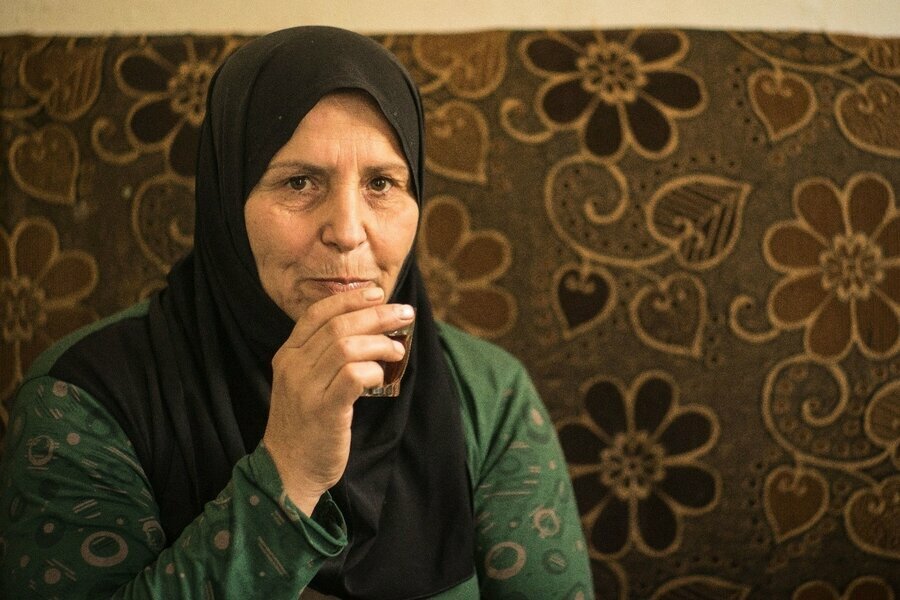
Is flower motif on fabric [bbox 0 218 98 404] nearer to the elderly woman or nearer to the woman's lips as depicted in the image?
the elderly woman

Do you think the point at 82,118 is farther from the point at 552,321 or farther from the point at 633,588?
the point at 633,588

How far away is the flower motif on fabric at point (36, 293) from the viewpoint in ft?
4.93

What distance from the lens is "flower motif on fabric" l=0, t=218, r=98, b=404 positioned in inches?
59.2

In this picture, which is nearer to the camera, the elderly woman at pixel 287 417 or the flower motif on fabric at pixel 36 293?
the elderly woman at pixel 287 417

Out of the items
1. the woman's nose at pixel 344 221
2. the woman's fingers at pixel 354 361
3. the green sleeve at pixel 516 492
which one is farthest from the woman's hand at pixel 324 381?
the green sleeve at pixel 516 492

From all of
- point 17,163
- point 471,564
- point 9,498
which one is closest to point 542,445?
point 471,564

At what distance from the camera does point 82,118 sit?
153cm

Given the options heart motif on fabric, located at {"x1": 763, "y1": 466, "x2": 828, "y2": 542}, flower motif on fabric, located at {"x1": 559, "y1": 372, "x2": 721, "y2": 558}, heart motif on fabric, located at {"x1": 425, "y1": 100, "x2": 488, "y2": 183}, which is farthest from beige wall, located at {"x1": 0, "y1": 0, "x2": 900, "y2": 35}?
heart motif on fabric, located at {"x1": 763, "y1": 466, "x2": 828, "y2": 542}

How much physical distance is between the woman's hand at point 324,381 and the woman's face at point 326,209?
0.37ft

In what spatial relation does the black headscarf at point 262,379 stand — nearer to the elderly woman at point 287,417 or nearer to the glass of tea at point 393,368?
→ the elderly woman at point 287,417

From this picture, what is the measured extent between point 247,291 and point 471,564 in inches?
17.5

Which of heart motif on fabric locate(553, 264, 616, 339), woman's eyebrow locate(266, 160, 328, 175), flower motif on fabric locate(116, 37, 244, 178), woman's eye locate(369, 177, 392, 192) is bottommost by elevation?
heart motif on fabric locate(553, 264, 616, 339)

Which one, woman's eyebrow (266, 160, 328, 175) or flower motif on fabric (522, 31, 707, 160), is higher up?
flower motif on fabric (522, 31, 707, 160)

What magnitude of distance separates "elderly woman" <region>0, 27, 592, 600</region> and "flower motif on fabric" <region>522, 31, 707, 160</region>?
0.45m
